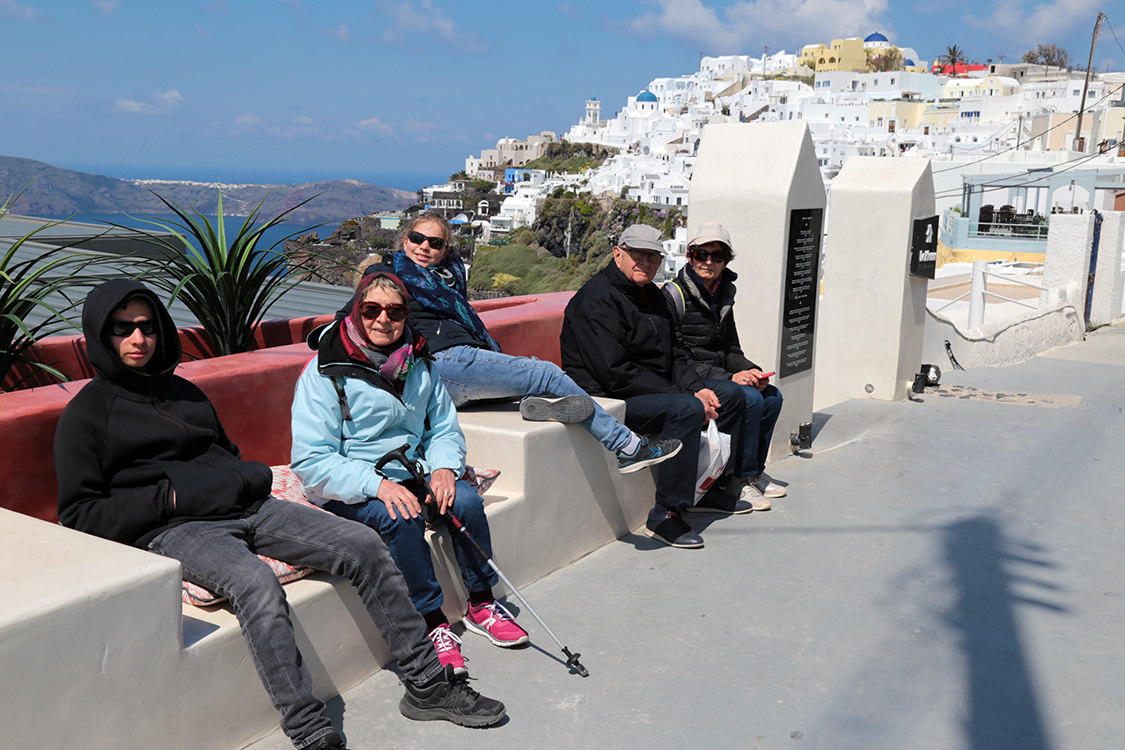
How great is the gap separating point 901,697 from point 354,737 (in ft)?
5.81

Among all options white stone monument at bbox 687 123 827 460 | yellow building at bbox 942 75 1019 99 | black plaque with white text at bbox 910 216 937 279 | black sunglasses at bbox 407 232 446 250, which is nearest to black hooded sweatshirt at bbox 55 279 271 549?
black sunglasses at bbox 407 232 446 250

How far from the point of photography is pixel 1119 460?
622 cm

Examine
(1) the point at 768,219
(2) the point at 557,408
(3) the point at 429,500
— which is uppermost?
(1) the point at 768,219

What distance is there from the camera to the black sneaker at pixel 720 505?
193 inches

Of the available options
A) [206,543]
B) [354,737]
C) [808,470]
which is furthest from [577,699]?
[808,470]

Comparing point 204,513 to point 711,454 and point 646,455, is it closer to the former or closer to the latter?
point 646,455

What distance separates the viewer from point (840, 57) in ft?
467

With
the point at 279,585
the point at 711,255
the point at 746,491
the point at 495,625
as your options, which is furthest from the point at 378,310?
the point at 746,491

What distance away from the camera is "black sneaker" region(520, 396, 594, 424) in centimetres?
397

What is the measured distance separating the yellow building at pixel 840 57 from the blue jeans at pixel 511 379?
149m

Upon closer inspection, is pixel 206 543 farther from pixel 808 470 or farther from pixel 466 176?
pixel 466 176

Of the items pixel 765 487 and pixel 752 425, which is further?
pixel 765 487

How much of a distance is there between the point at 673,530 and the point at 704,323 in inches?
54.3

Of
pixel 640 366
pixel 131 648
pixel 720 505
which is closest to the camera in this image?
pixel 131 648
